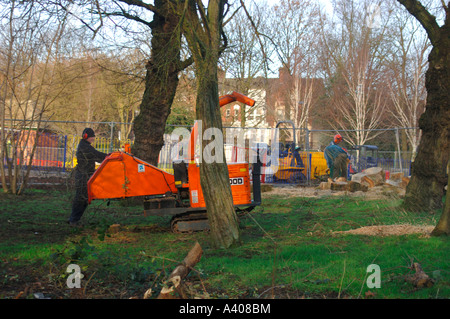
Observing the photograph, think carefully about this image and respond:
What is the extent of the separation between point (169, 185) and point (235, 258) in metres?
2.83

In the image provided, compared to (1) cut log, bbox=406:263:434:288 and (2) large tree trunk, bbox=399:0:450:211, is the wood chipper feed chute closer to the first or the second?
(1) cut log, bbox=406:263:434:288

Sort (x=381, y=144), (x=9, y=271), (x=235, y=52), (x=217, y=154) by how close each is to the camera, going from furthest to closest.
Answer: (x=381, y=144) < (x=235, y=52) < (x=217, y=154) < (x=9, y=271)

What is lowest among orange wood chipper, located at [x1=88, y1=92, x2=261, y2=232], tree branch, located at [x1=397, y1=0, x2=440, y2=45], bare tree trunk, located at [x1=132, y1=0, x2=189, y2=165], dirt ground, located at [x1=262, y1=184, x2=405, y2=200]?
dirt ground, located at [x1=262, y1=184, x2=405, y2=200]

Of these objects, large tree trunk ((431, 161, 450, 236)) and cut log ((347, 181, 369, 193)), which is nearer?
large tree trunk ((431, 161, 450, 236))

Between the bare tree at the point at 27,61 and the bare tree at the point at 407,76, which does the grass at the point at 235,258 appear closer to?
the bare tree at the point at 27,61

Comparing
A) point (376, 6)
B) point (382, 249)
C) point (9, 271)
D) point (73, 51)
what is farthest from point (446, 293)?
point (376, 6)

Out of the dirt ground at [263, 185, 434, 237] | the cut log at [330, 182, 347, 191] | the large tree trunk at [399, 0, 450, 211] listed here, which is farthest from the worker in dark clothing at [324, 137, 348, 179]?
the large tree trunk at [399, 0, 450, 211]

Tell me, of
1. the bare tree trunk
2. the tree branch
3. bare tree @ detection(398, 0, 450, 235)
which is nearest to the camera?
bare tree @ detection(398, 0, 450, 235)

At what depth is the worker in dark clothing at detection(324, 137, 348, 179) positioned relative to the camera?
51.7 ft

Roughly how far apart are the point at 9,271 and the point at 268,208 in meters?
7.24

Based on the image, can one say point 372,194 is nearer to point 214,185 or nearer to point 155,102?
point 155,102

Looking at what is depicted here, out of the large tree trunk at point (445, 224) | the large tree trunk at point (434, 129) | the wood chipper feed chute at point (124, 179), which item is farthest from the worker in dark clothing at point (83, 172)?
the large tree trunk at point (434, 129)

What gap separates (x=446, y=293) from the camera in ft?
13.2
